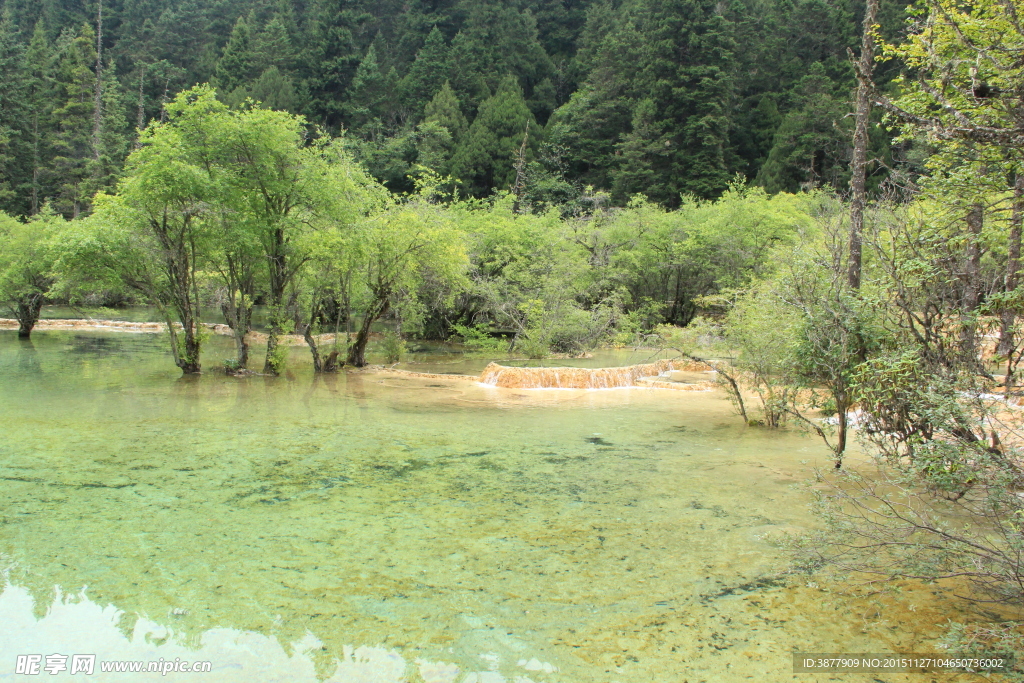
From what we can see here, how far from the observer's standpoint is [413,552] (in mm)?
5715

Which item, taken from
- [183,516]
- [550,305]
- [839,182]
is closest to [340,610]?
[183,516]

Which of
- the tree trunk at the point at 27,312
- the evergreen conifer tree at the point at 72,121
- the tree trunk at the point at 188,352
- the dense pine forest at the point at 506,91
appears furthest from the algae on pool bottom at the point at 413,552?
the evergreen conifer tree at the point at 72,121

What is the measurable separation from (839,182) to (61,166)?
5395 cm

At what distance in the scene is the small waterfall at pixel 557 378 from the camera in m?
17.4

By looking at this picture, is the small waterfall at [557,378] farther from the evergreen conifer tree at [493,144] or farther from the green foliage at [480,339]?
the evergreen conifer tree at [493,144]

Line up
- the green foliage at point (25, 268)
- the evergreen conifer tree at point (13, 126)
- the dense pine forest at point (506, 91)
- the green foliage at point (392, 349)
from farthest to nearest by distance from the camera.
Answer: the evergreen conifer tree at point (13, 126), the dense pine forest at point (506, 91), the green foliage at point (25, 268), the green foliage at point (392, 349)

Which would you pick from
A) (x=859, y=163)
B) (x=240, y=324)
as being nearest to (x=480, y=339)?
(x=240, y=324)

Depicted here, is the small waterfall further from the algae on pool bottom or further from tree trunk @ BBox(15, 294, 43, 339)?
tree trunk @ BBox(15, 294, 43, 339)

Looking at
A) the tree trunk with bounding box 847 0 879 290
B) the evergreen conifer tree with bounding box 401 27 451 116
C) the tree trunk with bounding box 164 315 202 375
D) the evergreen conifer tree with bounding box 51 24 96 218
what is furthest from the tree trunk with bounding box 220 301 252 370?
the evergreen conifer tree with bounding box 401 27 451 116

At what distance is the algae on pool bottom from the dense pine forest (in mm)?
31342

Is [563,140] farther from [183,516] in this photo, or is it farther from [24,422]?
[183,516]

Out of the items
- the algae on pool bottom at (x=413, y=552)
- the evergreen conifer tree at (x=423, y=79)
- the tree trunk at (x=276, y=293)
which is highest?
the evergreen conifer tree at (x=423, y=79)

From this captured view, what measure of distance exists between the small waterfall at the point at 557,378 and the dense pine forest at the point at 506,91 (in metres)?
23.4

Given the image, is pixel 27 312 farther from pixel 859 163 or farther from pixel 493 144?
pixel 493 144
